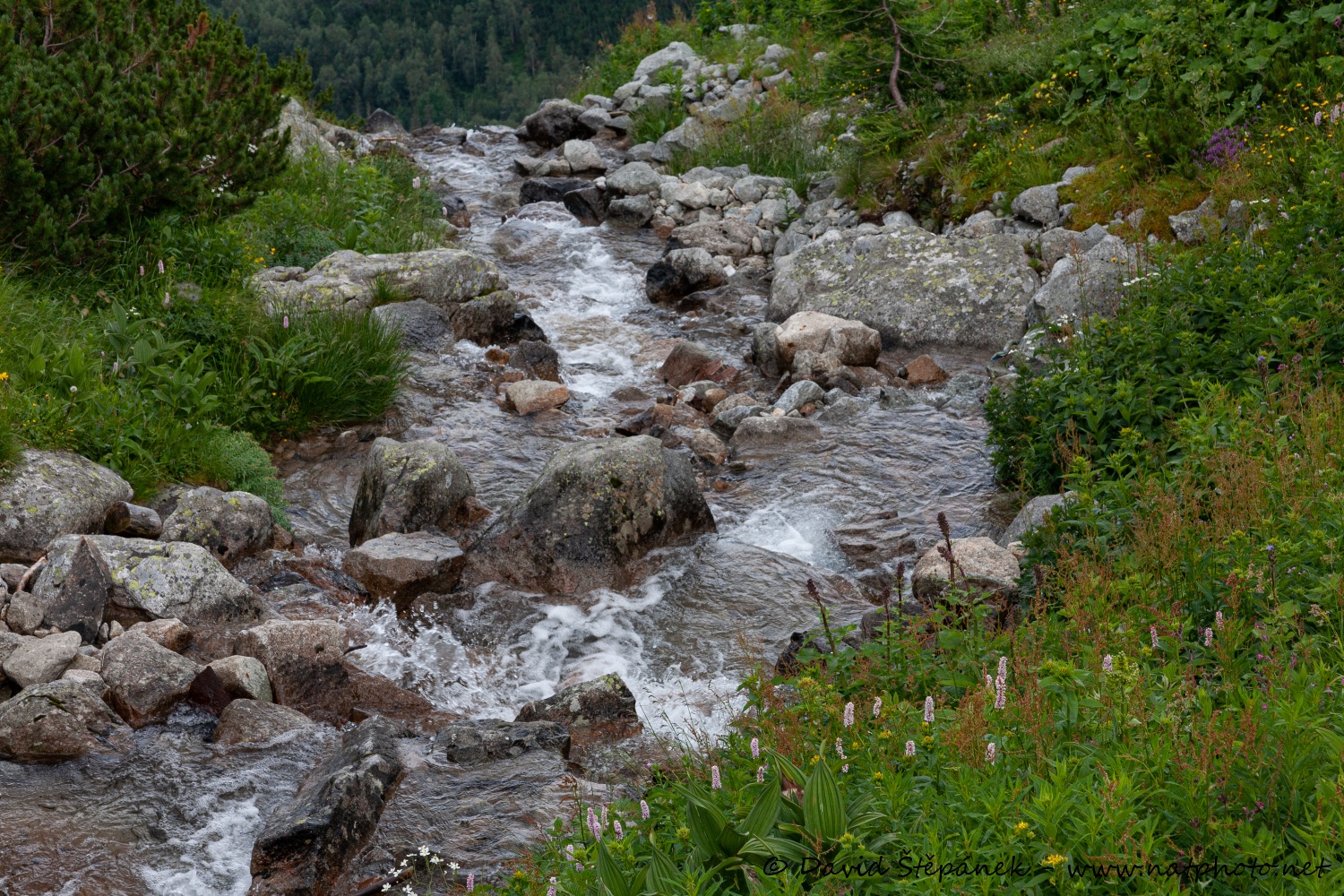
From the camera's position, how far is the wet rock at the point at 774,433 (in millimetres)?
9102

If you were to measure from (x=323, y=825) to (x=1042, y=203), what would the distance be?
1010 cm

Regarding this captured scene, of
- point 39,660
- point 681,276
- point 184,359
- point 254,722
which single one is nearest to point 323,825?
point 254,722

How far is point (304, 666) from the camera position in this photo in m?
5.73

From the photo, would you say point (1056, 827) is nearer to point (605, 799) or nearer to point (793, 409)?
point (605, 799)

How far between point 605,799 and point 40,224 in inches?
271

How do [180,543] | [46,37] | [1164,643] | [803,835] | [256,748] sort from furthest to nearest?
1. [46,37]
2. [180,543]
3. [256,748]
4. [1164,643]
5. [803,835]

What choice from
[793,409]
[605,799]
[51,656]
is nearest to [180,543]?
[51,656]

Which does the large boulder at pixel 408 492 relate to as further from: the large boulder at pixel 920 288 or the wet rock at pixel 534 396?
the large boulder at pixel 920 288

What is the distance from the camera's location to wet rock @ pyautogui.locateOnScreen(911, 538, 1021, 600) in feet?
19.0

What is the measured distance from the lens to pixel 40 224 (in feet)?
27.0

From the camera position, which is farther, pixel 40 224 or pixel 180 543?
pixel 40 224

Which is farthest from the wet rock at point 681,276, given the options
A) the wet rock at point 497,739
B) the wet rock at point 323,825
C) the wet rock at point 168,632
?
the wet rock at point 323,825

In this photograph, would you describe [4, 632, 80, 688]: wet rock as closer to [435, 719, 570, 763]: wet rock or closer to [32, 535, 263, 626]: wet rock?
[32, 535, 263, 626]: wet rock

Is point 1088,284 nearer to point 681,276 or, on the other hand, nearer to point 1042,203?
point 1042,203
